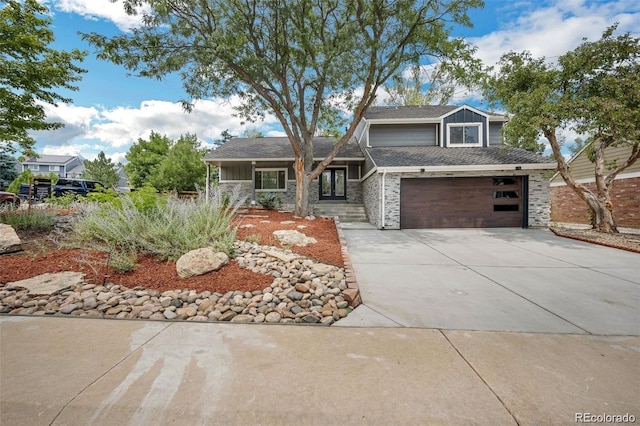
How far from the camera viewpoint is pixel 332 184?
589 inches

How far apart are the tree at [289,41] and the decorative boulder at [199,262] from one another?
20.5 ft

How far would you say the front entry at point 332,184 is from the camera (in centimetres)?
1490

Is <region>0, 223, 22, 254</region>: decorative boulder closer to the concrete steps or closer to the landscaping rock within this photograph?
the landscaping rock

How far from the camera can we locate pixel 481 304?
A: 3.27 meters

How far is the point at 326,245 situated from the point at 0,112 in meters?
9.78

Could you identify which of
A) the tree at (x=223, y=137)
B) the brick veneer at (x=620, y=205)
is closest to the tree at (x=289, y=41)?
the brick veneer at (x=620, y=205)

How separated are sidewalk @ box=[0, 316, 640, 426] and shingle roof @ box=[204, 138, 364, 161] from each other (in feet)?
38.7

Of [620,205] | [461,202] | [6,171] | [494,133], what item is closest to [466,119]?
[494,133]

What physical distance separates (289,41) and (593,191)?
15.7m

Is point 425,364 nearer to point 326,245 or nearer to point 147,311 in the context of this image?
point 147,311

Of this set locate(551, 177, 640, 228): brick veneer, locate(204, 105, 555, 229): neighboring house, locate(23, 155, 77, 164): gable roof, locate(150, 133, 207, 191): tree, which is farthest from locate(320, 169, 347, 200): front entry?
locate(23, 155, 77, 164): gable roof

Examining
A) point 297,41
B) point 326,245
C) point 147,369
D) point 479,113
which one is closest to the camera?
point 147,369

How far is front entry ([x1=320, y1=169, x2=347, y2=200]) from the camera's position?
14898mm

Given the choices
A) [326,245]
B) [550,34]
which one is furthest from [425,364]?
[550,34]
